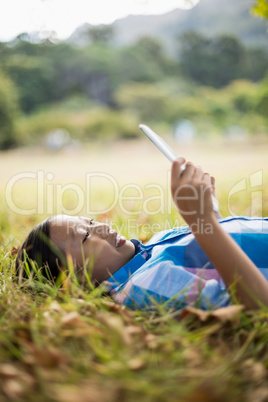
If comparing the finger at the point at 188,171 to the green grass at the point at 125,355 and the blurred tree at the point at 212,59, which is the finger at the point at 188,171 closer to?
the green grass at the point at 125,355

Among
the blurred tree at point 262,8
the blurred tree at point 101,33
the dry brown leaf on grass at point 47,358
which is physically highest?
the blurred tree at point 101,33

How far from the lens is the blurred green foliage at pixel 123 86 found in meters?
18.1

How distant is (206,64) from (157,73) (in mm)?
2755

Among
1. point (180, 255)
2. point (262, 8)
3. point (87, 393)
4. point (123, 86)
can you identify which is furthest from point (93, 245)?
point (123, 86)

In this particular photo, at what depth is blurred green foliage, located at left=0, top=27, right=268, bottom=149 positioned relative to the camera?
18.1 meters

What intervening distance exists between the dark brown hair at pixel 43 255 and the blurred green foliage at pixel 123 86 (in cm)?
1587

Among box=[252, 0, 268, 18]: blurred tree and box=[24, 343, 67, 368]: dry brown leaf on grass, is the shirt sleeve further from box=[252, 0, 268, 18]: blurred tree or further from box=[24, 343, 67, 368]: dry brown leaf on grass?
box=[252, 0, 268, 18]: blurred tree

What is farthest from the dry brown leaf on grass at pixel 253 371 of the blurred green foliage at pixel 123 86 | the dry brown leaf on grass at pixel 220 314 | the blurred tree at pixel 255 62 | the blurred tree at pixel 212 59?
the blurred tree at pixel 255 62

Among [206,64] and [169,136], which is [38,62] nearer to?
[169,136]

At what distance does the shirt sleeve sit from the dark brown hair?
0.27 m

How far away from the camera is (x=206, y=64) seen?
22.9 meters

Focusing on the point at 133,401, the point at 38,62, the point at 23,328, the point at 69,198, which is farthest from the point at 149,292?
the point at 38,62

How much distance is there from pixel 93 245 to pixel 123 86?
21.4 m

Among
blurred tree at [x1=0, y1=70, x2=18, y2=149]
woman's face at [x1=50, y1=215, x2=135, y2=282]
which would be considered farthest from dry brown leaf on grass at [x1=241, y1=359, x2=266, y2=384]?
blurred tree at [x1=0, y1=70, x2=18, y2=149]
